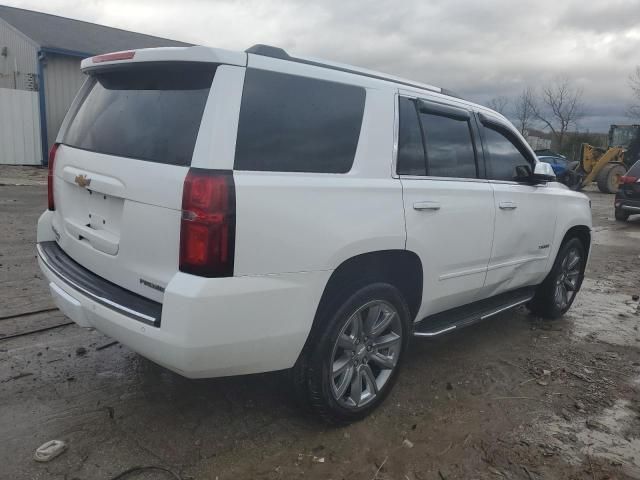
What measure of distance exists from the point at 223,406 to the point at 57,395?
3.36ft

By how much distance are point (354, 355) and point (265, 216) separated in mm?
1117

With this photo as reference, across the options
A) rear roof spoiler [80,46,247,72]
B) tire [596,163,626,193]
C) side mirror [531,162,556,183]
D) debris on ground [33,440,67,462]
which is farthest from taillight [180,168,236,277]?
tire [596,163,626,193]

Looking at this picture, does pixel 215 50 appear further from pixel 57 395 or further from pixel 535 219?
pixel 535 219

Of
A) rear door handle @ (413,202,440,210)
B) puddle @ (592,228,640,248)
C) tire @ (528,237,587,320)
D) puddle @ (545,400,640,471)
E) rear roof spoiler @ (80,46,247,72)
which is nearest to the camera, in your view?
rear roof spoiler @ (80,46,247,72)

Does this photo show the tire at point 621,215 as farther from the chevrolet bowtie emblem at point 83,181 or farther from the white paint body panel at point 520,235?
the chevrolet bowtie emblem at point 83,181

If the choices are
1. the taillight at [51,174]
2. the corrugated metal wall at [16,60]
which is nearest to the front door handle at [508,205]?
the taillight at [51,174]

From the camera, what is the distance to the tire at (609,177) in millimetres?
22297

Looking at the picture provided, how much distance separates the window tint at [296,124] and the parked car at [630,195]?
1253 centimetres

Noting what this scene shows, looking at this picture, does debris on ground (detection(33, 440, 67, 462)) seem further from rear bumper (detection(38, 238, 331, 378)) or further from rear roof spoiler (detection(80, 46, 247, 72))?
rear roof spoiler (detection(80, 46, 247, 72))

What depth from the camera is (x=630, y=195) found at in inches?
528

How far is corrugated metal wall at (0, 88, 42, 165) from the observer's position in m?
16.2

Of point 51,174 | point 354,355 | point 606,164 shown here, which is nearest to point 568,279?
point 354,355

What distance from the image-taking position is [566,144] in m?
45.6

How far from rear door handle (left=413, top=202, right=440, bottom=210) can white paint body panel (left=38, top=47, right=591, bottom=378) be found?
0.02 metres
